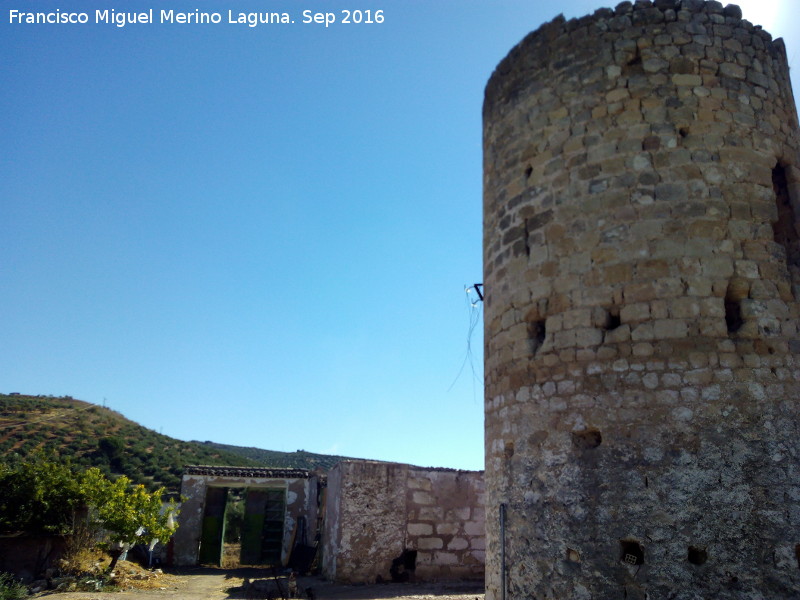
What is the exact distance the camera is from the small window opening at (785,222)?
5.42 m

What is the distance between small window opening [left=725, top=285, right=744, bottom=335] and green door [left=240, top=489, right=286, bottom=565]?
53.6 feet

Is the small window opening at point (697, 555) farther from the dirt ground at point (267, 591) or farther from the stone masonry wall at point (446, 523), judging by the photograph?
the stone masonry wall at point (446, 523)

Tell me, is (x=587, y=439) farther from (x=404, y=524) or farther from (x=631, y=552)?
(x=404, y=524)

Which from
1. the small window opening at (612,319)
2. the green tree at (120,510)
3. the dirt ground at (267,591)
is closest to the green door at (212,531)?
the dirt ground at (267,591)

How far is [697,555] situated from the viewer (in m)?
4.43

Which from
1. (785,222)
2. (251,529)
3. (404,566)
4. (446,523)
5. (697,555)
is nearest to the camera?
(697,555)

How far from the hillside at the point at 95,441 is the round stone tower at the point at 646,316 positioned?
78.8 feet

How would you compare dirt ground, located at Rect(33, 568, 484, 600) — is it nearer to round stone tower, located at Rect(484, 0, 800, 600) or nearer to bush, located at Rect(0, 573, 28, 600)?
bush, located at Rect(0, 573, 28, 600)

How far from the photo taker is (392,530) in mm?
12805

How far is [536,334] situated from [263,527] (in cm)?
1683

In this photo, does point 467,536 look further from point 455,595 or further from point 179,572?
point 179,572

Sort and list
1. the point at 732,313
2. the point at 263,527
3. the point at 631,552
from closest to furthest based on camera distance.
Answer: the point at 631,552 → the point at 732,313 → the point at 263,527

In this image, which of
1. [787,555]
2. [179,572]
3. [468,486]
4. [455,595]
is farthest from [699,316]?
[179,572]

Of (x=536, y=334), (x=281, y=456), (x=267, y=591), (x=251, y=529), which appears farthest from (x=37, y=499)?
(x=281, y=456)
